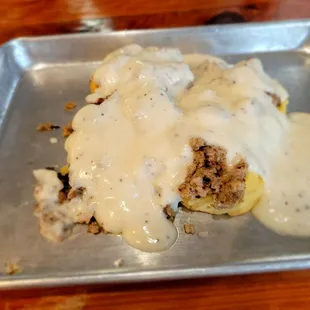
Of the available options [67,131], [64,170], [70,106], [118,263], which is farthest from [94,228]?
[70,106]

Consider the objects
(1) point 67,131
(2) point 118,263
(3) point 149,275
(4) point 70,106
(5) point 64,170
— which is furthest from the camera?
(4) point 70,106

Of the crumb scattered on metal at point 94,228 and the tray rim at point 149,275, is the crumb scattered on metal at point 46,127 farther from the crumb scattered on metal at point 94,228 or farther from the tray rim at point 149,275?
the tray rim at point 149,275

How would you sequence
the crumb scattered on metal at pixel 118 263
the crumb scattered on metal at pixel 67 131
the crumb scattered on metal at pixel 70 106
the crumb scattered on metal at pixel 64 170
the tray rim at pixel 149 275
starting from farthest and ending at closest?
1. the crumb scattered on metal at pixel 70 106
2. the crumb scattered on metal at pixel 67 131
3. the crumb scattered on metal at pixel 64 170
4. the crumb scattered on metal at pixel 118 263
5. the tray rim at pixel 149 275

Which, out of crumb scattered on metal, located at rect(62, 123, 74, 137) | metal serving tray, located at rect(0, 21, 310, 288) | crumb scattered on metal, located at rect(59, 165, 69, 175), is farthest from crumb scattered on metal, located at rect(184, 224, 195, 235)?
crumb scattered on metal, located at rect(62, 123, 74, 137)

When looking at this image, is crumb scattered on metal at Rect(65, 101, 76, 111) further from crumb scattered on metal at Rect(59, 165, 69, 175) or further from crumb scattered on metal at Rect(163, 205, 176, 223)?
crumb scattered on metal at Rect(163, 205, 176, 223)

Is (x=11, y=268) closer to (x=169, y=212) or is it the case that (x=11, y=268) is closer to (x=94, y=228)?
(x=94, y=228)

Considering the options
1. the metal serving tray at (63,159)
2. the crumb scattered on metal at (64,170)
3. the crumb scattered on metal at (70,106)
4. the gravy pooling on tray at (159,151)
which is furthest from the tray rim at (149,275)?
the crumb scattered on metal at (70,106)
